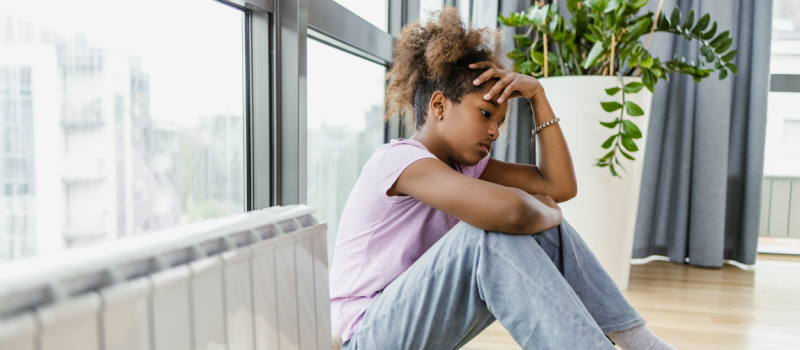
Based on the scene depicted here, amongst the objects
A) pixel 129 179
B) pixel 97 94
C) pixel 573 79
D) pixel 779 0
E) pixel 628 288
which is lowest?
pixel 628 288

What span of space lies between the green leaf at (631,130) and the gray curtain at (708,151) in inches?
30.5

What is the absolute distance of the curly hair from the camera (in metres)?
0.90

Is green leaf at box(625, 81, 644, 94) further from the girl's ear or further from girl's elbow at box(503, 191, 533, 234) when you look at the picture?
girl's elbow at box(503, 191, 533, 234)

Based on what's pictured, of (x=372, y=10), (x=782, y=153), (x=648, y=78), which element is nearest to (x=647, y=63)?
(x=648, y=78)

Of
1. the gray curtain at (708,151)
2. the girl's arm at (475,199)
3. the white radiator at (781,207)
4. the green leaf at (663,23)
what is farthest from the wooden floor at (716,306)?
the green leaf at (663,23)

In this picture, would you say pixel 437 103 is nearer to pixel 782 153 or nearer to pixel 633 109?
pixel 633 109

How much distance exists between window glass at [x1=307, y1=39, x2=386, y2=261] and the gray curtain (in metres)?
1.34

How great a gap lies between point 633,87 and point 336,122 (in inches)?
35.5

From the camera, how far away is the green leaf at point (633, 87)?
1.53m

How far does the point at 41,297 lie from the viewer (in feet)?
1.02

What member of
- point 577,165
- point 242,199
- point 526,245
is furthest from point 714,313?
point 242,199

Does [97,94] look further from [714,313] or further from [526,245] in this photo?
[714,313]

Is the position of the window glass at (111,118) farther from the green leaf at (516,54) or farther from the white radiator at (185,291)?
the green leaf at (516,54)

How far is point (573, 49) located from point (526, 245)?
1.19 m
